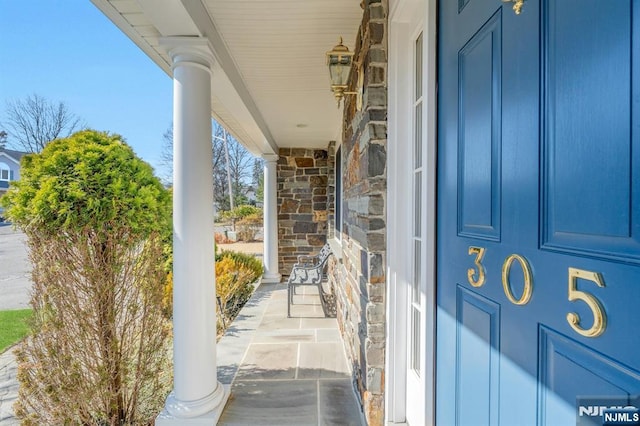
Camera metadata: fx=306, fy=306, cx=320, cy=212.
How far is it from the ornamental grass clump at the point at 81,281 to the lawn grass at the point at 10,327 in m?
1.85

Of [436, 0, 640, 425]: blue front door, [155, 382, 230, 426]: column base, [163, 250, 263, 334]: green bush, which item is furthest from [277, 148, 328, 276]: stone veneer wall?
[436, 0, 640, 425]: blue front door

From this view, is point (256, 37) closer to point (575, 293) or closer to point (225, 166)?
point (575, 293)

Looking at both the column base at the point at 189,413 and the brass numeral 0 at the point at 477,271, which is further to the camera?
the column base at the point at 189,413

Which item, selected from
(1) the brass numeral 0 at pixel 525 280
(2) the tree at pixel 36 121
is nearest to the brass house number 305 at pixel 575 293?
(1) the brass numeral 0 at pixel 525 280

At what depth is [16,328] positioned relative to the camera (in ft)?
12.8

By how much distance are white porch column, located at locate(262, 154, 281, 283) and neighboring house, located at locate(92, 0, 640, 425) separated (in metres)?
3.21

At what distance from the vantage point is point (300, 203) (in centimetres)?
627

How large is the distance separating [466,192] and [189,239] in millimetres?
1562

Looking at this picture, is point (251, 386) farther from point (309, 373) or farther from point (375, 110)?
point (375, 110)

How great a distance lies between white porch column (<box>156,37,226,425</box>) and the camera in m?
1.85

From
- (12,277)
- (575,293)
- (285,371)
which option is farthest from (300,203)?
(12,277)

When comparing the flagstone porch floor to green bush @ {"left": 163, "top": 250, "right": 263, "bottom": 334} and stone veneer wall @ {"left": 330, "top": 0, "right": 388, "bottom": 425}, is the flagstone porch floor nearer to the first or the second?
green bush @ {"left": 163, "top": 250, "right": 263, "bottom": 334}

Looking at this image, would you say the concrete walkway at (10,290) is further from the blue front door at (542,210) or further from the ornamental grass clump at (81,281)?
the blue front door at (542,210)

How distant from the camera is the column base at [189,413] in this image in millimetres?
1809
